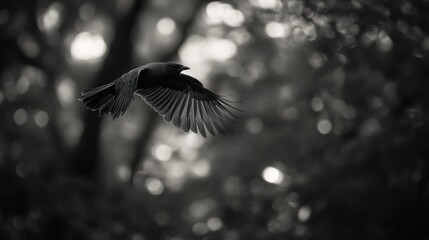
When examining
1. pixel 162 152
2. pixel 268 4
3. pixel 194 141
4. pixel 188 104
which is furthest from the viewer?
pixel 162 152

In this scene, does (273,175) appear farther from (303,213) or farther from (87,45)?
(87,45)

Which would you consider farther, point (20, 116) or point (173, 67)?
point (20, 116)

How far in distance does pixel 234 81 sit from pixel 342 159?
340cm

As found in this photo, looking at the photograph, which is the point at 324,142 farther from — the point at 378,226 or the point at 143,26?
the point at 143,26

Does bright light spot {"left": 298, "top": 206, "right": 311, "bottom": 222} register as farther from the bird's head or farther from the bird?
the bird's head

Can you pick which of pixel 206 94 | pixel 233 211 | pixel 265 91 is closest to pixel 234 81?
pixel 265 91

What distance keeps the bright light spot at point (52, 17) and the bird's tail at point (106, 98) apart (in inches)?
288

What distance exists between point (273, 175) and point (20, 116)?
14.1ft

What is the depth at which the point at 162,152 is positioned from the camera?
12242 mm

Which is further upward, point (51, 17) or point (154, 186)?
point (51, 17)

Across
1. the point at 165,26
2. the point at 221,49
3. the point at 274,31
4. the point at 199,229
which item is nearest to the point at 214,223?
the point at 199,229

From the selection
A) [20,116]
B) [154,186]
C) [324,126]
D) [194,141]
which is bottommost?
[154,186]

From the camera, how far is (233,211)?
9422mm

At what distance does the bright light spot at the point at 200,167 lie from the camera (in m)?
11.4
